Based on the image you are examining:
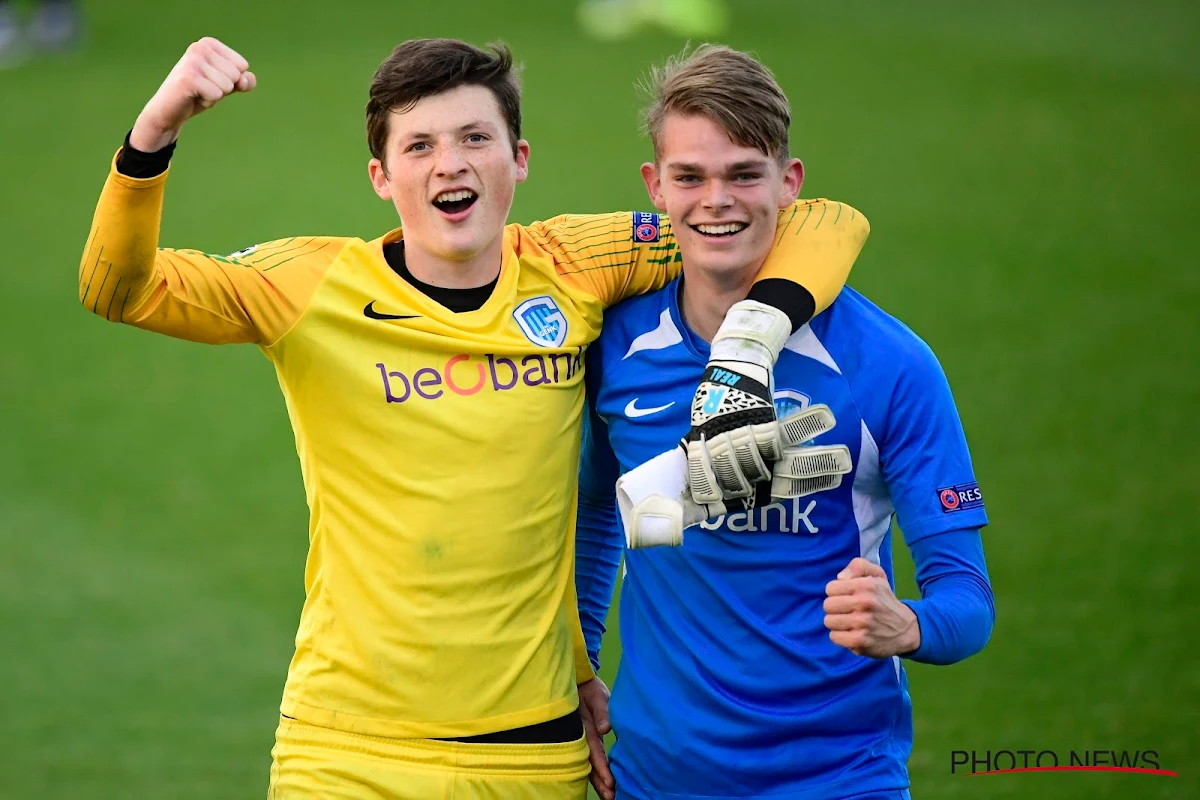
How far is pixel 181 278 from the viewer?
301cm

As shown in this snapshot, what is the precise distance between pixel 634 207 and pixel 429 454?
31.9ft

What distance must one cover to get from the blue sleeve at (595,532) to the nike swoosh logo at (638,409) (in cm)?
18

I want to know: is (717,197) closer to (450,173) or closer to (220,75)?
(450,173)

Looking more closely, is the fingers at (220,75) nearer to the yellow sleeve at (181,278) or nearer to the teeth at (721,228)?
the yellow sleeve at (181,278)

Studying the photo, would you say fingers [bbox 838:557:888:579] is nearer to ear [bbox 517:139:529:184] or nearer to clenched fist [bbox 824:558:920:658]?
clenched fist [bbox 824:558:920:658]

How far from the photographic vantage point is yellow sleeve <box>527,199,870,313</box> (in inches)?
132

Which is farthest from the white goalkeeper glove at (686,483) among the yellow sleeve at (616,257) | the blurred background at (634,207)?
the blurred background at (634,207)

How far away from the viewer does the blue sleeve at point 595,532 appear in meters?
3.53

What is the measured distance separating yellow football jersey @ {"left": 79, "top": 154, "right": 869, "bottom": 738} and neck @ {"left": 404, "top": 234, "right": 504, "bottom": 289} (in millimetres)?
60

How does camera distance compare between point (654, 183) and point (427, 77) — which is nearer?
point (427, 77)

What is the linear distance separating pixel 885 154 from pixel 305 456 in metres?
11.7


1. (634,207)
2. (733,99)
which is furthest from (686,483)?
(634,207)

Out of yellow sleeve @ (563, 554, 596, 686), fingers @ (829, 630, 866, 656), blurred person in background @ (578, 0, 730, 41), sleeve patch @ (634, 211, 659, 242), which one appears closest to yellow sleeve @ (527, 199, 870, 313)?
sleeve patch @ (634, 211, 659, 242)

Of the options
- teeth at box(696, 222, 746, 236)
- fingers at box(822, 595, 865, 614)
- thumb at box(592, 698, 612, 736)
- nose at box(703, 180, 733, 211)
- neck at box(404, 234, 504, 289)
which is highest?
nose at box(703, 180, 733, 211)
